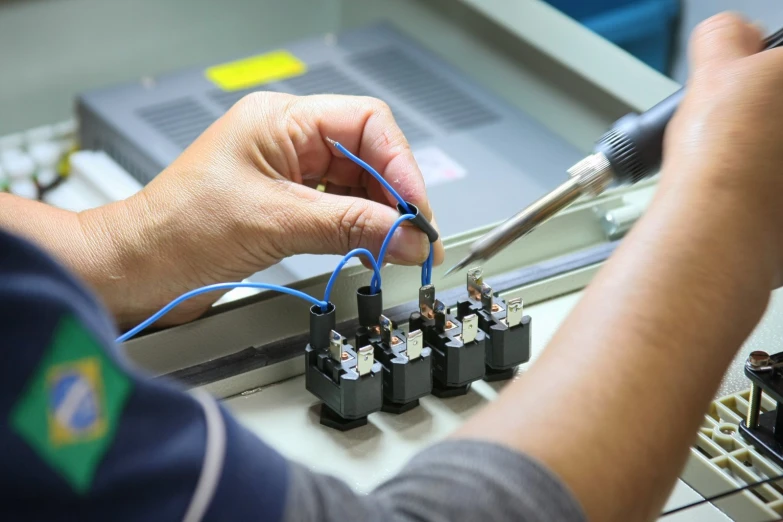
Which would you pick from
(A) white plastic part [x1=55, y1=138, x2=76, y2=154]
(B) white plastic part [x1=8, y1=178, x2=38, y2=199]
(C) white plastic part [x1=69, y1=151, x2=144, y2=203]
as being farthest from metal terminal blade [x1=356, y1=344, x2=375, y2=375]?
(A) white plastic part [x1=55, y1=138, x2=76, y2=154]

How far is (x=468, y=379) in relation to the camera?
1.06 m

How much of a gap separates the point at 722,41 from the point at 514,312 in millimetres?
343

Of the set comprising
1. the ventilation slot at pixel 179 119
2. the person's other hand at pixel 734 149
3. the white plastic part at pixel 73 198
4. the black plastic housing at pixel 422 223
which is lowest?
the white plastic part at pixel 73 198

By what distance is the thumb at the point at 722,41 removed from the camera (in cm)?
85

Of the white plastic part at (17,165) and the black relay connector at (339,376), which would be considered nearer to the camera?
the black relay connector at (339,376)

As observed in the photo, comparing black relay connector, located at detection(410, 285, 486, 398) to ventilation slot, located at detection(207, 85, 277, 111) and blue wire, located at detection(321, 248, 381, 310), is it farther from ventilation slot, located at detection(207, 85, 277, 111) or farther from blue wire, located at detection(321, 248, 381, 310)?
ventilation slot, located at detection(207, 85, 277, 111)

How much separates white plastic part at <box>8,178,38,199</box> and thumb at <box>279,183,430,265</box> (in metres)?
0.75

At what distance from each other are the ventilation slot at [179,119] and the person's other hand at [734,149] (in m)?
0.96

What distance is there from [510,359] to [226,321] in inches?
11.9

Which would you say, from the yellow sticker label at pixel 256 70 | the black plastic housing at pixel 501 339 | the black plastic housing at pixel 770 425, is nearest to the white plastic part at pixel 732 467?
the black plastic housing at pixel 770 425

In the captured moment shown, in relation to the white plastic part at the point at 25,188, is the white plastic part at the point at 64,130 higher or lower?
A: higher

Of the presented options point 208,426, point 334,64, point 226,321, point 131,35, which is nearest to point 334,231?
point 226,321

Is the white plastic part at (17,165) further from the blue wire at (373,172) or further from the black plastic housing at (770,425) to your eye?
the black plastic housing at (770,425)

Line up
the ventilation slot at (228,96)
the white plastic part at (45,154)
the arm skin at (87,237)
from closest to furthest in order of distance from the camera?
the arm skin at (87,237) < the ventilation slot at (228,96) < the white plastic part at (45,154)
